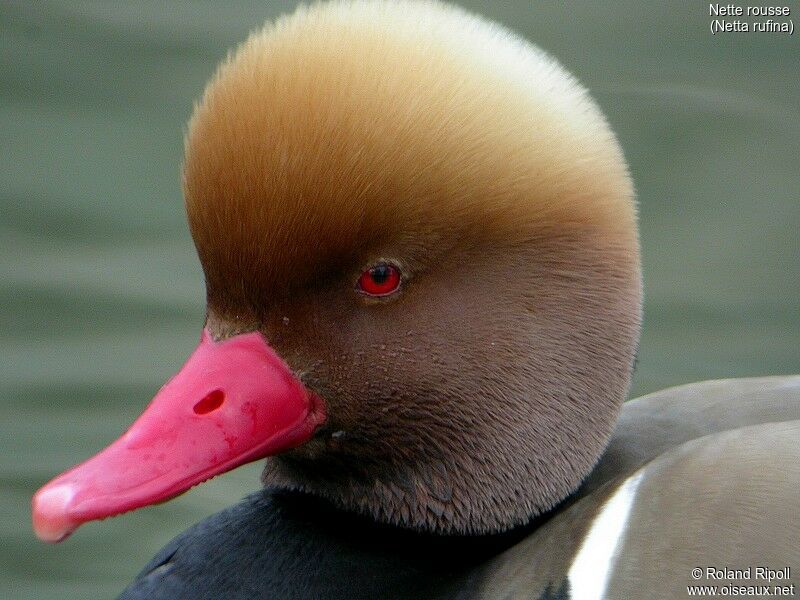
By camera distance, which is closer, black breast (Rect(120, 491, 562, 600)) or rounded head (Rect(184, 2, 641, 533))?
rounded head (Rect(184, 2, 641, 533))

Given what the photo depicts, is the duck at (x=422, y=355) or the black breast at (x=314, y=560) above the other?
the duck at (x=422, y=355)

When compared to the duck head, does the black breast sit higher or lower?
lower

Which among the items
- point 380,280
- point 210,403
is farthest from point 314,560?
point 380,280

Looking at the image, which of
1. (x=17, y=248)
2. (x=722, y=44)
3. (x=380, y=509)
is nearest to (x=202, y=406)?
(x=380, y=509)

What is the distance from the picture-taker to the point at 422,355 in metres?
2.10

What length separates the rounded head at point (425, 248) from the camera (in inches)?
77.4

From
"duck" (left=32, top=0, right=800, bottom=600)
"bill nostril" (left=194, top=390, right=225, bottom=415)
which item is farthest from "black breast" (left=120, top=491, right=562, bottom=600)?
"bill nostril" (left=194, top=390, right=225, bottom=415)

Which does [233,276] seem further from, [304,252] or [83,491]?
[83,491]

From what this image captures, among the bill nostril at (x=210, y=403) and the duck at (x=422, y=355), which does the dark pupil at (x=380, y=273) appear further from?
the bill nostril at (x=210, y=403)

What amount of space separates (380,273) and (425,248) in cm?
7

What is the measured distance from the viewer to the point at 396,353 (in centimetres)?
210

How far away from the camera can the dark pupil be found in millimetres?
2023

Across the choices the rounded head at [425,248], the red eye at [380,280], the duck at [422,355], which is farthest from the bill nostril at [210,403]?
the red eye at [380,280]

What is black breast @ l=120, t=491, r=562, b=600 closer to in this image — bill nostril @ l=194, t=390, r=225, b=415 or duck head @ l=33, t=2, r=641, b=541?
duck head @ l=33, t=2, r=641, b=541
